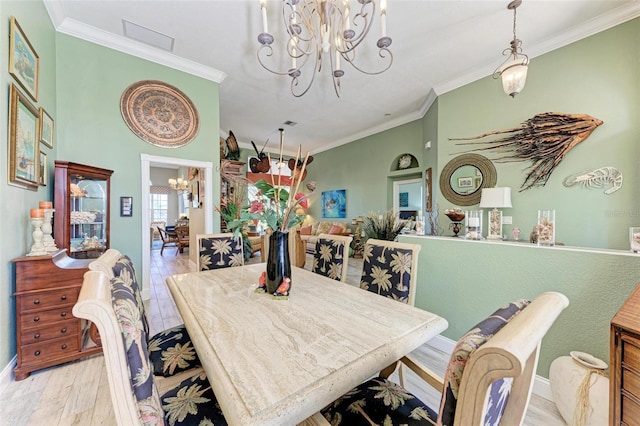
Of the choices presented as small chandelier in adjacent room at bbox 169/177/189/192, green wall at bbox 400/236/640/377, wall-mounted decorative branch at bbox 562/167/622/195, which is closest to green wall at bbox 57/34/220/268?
green wall at bbox 400/236/640/377

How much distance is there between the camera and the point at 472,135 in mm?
3354

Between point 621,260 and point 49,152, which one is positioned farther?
point 49,152

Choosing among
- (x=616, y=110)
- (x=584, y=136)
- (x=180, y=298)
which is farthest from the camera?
(x=584, y=136)

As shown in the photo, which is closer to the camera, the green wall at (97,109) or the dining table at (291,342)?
the dining table at (291,342)

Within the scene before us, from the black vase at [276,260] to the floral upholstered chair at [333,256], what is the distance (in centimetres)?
70

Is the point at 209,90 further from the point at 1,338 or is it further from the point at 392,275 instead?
the point at 392,275

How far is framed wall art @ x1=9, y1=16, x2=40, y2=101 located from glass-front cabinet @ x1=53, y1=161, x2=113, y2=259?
2.17ft

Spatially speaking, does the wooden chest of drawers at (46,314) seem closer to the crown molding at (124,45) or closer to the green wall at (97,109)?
the green wall at (97,109)

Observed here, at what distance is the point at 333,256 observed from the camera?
6.76 ft

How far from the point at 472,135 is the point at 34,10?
4901 mm

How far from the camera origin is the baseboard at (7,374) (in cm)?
162

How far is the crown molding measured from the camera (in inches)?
99.3

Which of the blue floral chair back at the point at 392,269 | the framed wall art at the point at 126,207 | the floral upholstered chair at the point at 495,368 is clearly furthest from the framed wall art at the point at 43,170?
the floral upholstered chair at the point at 495,368

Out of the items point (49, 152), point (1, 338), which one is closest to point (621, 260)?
point (1, 338)
